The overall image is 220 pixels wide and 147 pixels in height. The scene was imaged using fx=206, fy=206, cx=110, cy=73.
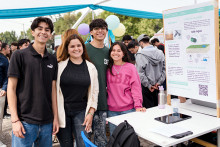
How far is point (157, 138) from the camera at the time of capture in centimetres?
147

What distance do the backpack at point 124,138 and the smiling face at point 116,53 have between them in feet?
2.89

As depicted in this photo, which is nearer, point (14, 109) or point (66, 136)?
point (14, 109)

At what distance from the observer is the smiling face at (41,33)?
1744 millimetres

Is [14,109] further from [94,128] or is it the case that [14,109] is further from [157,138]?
[157,138]

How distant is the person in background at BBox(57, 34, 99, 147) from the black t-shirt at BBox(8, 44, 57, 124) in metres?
0.23

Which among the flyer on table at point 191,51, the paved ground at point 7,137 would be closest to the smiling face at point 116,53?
the flyer on table at point 191,51

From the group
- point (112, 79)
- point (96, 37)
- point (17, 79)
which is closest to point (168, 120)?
point (112, 79)

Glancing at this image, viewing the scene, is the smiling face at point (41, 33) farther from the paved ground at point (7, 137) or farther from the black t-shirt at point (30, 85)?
the paved ground at point (7, 137)

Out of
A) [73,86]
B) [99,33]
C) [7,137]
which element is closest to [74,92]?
[73,86]

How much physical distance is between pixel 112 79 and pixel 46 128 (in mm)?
857

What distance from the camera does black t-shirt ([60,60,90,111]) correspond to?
1944 millimetres

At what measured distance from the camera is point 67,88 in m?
1.97

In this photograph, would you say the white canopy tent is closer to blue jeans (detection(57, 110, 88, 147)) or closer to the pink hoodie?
the pink hoodie

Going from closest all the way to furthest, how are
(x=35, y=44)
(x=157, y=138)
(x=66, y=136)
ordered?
1. (x=157, y=138)
2. (x=35, y=44)
3. (x=66, y=136)
